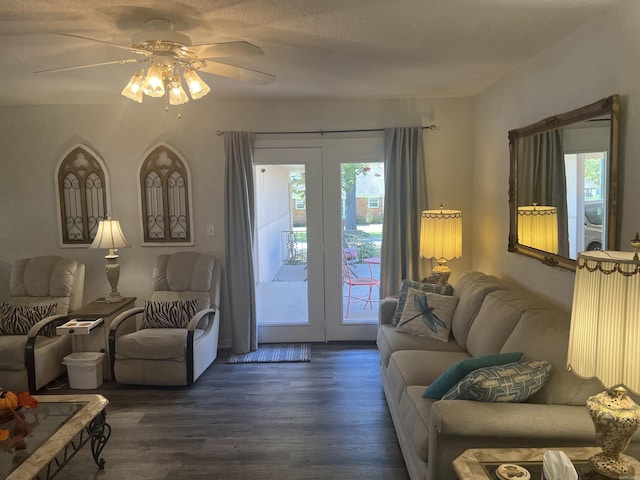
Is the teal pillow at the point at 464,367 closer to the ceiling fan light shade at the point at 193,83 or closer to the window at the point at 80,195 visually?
the ceiling fan light shade at the point at 193,83

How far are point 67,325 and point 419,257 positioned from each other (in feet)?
10.8

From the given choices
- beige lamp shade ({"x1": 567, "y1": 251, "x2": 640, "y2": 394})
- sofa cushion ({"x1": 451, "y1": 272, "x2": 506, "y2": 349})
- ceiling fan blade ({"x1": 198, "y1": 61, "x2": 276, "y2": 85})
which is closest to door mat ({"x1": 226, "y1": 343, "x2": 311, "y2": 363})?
sofa cushion ({"x1": 451, "y1": 272, "x2": 506, "y2": 349})

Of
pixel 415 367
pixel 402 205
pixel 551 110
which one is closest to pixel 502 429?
pixel 415 367

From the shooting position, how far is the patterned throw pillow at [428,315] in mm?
3639

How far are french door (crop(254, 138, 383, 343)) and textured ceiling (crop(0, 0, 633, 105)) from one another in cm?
92

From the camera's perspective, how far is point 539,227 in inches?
128

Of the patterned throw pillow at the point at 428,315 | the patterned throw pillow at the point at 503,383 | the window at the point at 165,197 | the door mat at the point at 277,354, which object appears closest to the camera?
the patterned throw pillow at the point at 503,383

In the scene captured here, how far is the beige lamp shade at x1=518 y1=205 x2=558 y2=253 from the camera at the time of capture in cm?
304

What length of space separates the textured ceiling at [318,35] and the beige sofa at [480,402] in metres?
1.65

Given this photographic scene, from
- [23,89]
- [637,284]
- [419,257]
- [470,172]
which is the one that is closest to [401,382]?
[637,284]

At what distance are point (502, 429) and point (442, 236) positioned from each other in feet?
7.97

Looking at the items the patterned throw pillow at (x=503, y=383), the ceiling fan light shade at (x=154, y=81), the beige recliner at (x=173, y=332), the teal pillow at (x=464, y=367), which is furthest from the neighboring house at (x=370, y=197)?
the patterned throw pillow at (x=503, y=383)

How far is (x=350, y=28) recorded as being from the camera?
8.75 ft

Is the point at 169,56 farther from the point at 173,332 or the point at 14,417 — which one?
the point at 173,332
